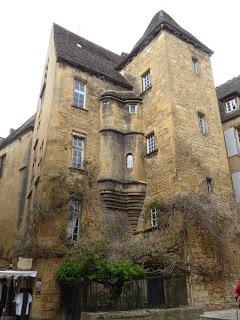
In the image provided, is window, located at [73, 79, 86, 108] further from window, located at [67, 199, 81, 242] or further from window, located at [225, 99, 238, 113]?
window, located at [225, 99, 238, 113]

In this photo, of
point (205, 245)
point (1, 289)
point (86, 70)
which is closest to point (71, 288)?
point (1, 289)

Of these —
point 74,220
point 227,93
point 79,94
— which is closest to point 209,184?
point 74,220

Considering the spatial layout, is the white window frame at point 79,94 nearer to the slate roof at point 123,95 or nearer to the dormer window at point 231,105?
the slate roof at point 123,95

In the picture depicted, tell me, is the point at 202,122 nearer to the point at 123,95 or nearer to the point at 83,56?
the point at 123,95

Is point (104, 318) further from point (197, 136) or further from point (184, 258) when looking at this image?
point (197, 136)

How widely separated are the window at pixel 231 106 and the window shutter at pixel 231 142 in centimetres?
157

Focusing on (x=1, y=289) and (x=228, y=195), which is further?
(x=228, y=195)

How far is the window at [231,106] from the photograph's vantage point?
1850cm

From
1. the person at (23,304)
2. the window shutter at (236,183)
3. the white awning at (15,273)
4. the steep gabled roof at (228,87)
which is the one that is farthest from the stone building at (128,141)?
the steep gabled roof at (228,87)

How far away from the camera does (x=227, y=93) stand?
65.2 ft

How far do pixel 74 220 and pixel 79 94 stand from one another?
21.7ft

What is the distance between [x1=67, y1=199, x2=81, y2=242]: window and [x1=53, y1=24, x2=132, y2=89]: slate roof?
7451 millimetres

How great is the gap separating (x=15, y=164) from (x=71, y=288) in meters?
12.7

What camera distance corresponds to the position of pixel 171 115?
47.8ft
